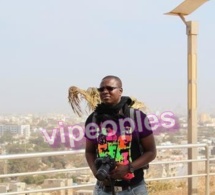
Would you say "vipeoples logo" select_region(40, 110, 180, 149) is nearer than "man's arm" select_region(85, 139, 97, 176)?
No

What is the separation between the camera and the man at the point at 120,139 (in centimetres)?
290

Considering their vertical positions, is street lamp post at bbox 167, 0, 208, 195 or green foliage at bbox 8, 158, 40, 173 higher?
street lamp post at bbox 167, 0, 208, 195

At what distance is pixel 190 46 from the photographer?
662 cm

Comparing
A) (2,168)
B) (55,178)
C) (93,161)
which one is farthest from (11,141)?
(93,161)

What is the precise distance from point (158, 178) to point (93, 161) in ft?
9.49

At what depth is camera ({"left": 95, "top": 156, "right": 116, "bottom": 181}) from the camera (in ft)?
9.07

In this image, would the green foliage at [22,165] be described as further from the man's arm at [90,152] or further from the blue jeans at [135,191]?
the blue jeans at [135,191]

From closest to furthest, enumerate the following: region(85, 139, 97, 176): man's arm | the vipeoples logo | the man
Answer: the man → region(85, 139, 97, 176): man's arm → the vipeoples logo

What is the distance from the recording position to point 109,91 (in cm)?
294

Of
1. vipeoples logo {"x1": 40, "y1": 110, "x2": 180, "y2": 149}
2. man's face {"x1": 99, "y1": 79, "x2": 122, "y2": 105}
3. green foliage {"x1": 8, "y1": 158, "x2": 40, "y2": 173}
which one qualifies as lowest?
green foliage {"x1": 8, "y1": 158, "x2": 40, "y2": 173}

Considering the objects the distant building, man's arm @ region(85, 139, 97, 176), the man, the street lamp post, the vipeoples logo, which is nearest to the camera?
the man

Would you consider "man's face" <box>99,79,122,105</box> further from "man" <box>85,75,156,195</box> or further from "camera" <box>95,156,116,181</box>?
"camera" <box>95,156,116,181</box>

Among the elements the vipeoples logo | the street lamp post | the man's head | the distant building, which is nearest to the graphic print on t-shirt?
the man's head

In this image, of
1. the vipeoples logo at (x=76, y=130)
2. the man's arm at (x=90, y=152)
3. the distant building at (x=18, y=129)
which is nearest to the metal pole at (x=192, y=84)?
the vipeoples logo at (x=76, y=130)
